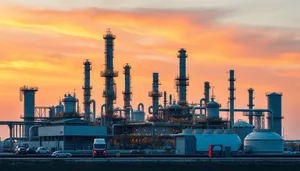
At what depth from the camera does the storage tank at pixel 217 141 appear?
120750 mm

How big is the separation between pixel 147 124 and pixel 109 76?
12.2 meters

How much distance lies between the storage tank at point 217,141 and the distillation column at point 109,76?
100 feet

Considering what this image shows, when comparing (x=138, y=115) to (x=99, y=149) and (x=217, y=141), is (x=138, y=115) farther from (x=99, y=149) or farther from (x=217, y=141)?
(x=99, y=149)

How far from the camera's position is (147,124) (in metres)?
144

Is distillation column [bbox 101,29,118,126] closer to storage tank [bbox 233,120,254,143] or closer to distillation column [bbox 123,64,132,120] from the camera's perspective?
distillation column [bbox 123,64,132,120]

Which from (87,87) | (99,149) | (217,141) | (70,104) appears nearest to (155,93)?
(87,87)

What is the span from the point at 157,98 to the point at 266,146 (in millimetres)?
45664

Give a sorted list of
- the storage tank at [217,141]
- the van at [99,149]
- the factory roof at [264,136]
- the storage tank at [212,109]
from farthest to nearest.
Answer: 1. the storage tank at [212,109]
2. the factory roof at [264,136]
3. the storage tank at [217,141]
4. the van at [99,149]

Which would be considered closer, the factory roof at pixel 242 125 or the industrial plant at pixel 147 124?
the industrial plant at pixel 147 124

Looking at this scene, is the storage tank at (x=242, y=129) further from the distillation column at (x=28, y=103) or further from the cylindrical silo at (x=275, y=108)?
the distillation column at (x=28, y=103)

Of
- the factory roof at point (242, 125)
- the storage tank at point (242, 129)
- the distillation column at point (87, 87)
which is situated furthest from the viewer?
the distillation column at point (87, 87)

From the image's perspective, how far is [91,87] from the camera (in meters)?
158

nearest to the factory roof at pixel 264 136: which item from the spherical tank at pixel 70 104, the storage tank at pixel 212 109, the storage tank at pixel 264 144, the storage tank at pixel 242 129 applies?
the storage tank at pixel 264 144

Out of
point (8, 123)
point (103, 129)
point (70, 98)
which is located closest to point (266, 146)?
point (103, 129)
